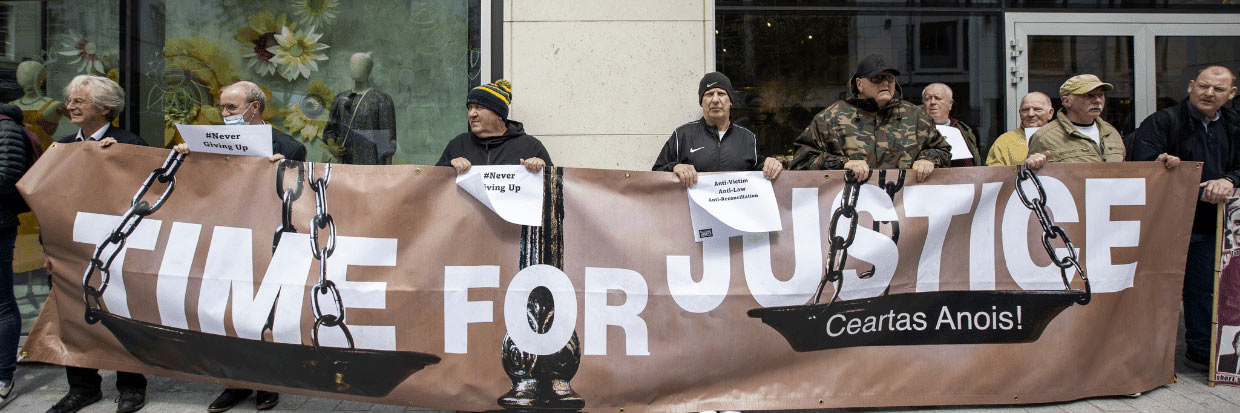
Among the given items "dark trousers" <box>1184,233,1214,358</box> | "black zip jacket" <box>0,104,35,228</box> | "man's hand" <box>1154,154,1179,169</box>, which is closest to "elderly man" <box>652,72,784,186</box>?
"man's hand" <box>1154,154,1179,169</box>

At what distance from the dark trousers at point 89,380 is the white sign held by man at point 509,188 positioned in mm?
2152

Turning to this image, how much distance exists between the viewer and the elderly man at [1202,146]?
4.48 m

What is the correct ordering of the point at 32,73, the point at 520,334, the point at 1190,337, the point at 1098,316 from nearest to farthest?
the point at 520,334 → the point at 1098,316 → the point at 1190,337 → the point at 32,73

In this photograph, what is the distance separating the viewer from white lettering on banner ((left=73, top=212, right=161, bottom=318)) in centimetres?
381

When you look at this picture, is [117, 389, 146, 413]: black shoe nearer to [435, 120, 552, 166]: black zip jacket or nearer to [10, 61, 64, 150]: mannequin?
[435, 120, 552, 166]: black zip jacket

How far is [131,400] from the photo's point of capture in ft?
12.9

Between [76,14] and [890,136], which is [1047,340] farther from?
[76,14]

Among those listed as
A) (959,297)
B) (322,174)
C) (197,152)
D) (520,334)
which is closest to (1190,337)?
(959,297)

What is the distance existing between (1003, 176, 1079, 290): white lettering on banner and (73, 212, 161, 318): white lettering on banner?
4534 millimetres

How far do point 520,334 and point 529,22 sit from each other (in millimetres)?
2881

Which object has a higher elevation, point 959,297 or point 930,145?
point 930,145

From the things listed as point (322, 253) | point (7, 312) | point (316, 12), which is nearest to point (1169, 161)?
point (322, 253)

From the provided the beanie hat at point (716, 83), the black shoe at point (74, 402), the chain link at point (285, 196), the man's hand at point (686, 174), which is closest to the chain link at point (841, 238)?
the man's hand at point (686, 174)

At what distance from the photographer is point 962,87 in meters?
6.39
